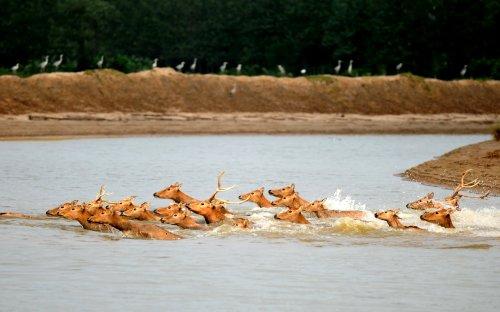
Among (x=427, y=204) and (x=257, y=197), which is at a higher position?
(x=427, y=204)

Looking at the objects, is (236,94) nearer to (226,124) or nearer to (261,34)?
(226,124)

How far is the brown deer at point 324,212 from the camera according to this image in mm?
26266

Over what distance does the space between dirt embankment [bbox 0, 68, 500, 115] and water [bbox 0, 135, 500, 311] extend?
22.1 m

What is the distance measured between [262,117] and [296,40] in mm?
26116

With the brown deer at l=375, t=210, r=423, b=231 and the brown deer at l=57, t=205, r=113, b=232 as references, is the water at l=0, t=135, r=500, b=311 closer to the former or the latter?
the brown deer at l=375, t=210, r=423, b=231

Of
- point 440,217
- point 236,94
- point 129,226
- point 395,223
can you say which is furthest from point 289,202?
point 236,94

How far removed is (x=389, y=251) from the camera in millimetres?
23062

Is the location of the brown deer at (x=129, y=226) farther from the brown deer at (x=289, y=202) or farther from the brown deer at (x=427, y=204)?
the brown deer at (x=427, y=204)

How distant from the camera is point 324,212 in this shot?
87.4ft

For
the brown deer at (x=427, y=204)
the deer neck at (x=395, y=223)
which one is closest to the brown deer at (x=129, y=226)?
the deer neck at (x=395, y=223)

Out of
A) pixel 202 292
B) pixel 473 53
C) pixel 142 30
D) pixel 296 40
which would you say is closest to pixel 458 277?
pixel 202 292

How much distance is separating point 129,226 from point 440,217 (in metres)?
5.94

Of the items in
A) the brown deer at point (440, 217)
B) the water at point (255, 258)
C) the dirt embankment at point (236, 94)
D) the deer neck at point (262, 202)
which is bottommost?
the water at point (255, 258)

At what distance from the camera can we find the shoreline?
179 ft
